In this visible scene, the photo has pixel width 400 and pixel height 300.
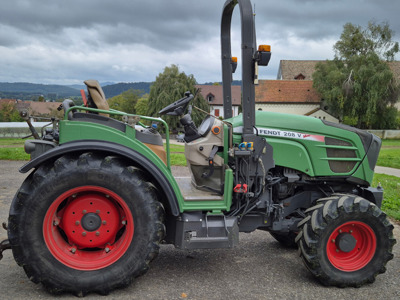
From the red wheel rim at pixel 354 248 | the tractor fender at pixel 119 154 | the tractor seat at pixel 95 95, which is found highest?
the tractor seat at pixel 95 95

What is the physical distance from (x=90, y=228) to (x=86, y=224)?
5 cm

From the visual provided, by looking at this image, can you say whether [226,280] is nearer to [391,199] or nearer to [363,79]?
[391,199]

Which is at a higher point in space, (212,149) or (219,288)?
(212,149)

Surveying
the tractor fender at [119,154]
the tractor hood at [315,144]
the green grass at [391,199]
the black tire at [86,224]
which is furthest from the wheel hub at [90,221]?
the green grass at [391,199]

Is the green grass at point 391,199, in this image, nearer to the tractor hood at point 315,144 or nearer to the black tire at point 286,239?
the black tire at point 286,239

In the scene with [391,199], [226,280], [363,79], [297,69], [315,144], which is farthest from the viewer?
[297,69]

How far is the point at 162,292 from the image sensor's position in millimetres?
3600

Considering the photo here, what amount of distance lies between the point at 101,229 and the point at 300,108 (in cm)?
5074

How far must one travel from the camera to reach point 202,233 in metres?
3.78

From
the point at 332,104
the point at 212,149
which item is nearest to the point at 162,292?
the point at 212,149

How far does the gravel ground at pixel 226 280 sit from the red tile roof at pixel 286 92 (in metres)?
47.8

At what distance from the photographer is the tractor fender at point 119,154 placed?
3361mm

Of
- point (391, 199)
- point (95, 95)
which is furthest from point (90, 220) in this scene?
point (391, 199)

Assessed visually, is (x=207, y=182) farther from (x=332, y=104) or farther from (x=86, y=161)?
(x=332, y=104)
